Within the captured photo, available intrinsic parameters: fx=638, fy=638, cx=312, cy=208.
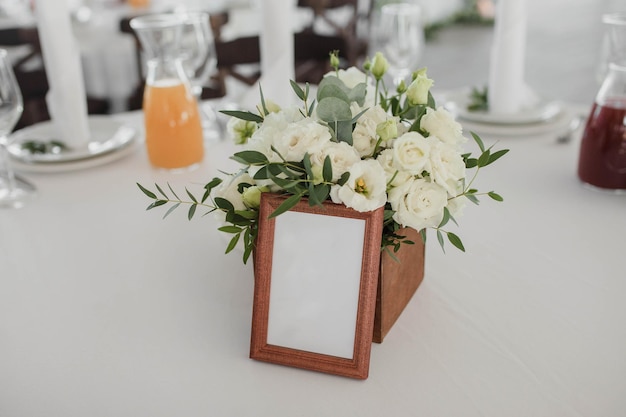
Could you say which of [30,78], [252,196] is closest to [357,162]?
[252,196]

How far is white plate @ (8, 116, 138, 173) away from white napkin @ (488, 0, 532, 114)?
2.56 feet

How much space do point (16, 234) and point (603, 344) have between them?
87cm

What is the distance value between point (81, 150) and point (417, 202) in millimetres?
883

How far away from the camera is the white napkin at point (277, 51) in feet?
4.51

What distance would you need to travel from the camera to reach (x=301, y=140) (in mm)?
636

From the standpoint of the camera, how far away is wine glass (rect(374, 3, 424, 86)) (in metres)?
1.45

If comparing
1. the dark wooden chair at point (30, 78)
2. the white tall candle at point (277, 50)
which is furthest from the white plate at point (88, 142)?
the dark wooden chair at point (30, 78)

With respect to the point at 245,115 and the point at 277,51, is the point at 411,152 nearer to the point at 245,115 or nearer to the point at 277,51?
the point at 245,115

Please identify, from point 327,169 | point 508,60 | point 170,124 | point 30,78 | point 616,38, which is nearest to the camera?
point 327,169

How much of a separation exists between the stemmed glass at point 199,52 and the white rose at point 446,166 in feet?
2.61

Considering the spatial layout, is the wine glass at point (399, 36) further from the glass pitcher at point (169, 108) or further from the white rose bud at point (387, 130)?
the white rose bud at point (387, 130)

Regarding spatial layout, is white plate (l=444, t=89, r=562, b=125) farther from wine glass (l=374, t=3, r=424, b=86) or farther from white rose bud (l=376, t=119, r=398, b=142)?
white rose bud (l=376, t=119, r=398, b=142)

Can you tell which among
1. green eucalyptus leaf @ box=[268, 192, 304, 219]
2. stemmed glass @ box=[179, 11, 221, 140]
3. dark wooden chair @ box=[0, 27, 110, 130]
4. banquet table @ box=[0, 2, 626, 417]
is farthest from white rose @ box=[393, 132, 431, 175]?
dark wooden chair @ box=[0, 27, 110, 130]

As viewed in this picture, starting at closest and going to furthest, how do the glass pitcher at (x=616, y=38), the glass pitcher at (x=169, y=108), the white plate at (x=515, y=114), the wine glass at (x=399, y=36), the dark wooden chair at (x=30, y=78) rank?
the glass pitcher at (x=616, y=38) < the glass pitcher at (x=169, y=108) < the white plate at (x=515, y=114) < the wine glass at (x=399, y=36) < the dark wooden chair at (x=30, y=78)
